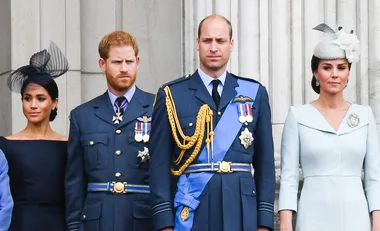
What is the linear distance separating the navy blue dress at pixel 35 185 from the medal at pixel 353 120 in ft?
5.61

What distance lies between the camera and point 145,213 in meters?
7.23

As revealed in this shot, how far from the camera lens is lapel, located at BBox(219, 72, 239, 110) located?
6930mm

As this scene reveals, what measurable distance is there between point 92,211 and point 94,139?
418 millimetres

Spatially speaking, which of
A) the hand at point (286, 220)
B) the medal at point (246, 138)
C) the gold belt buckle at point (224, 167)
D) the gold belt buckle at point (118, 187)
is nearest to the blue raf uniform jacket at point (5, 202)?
the gold belt buckle at point (118, 187)

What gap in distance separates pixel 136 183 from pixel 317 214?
3.45 feet

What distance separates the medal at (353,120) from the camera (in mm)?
7125

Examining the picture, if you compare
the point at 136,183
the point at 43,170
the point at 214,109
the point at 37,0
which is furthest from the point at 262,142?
the point at 37,0

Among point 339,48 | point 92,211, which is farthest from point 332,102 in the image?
point 92,211

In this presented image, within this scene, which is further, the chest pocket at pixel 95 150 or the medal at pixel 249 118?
the chest pocket at pixel 95 150

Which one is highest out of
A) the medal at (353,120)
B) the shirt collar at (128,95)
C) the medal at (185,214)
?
the shirt collar at (128,95)

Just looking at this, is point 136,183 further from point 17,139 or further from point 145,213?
point 17,139

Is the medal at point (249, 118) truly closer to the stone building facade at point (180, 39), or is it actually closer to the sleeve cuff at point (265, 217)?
the sleeve cuff at point (265, 217)

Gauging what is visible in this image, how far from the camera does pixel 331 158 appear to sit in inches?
277

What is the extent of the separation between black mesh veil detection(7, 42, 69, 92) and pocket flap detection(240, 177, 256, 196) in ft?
5.11
